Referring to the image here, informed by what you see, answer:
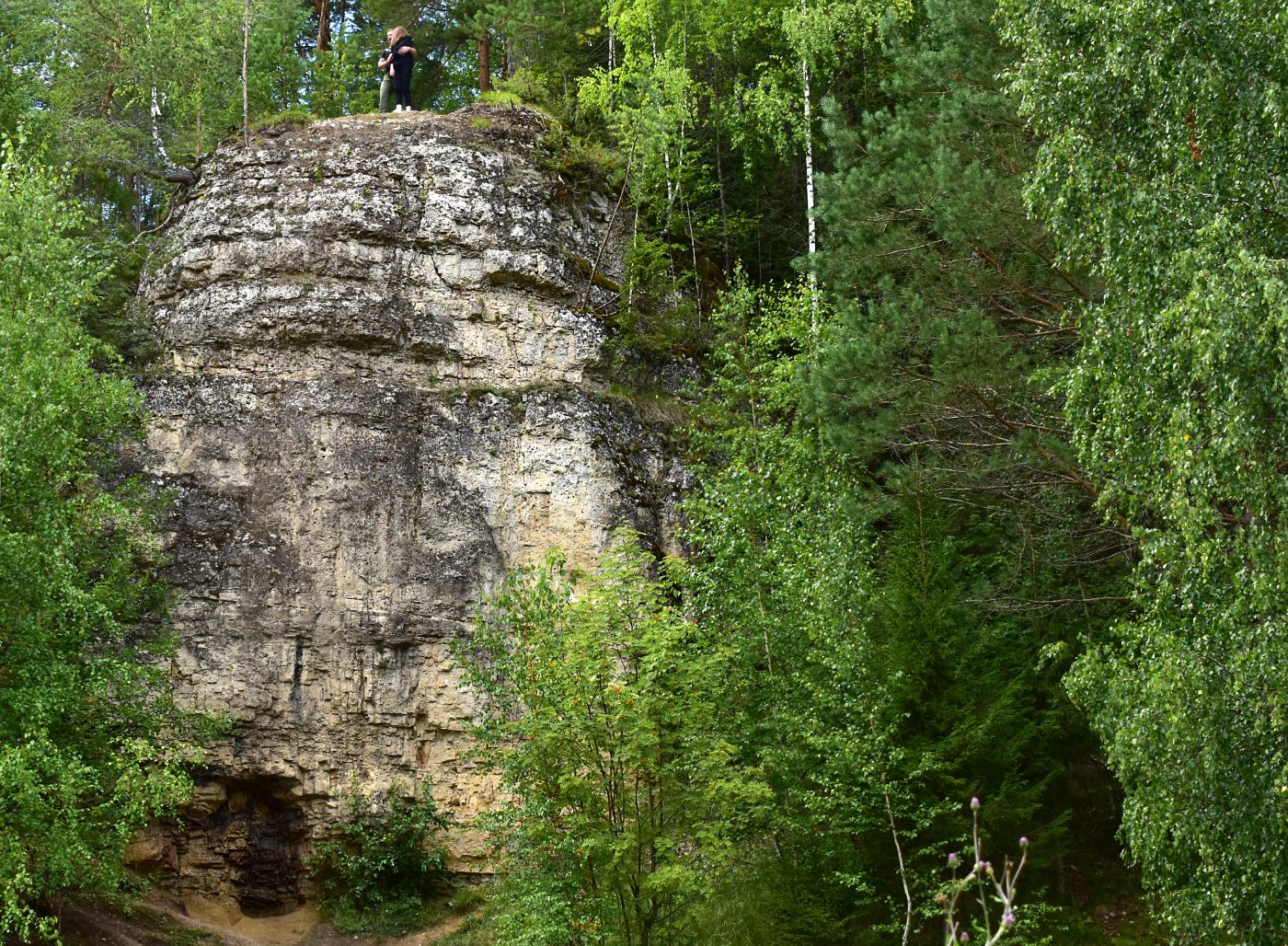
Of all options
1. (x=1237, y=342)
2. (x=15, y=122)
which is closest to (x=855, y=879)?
(x=1237, y=342)

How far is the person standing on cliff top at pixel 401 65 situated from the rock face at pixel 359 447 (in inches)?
59.6

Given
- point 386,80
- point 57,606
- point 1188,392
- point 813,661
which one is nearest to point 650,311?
point 386,80

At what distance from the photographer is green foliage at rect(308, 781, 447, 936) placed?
59.6 ft

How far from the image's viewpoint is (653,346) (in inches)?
865

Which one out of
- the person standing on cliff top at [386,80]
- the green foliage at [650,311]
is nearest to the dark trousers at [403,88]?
the person standing on cliff top at [386,80]

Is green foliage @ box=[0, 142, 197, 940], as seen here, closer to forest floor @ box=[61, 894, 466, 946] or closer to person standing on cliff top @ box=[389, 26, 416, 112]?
forest floor @ box=[61, 894, 466, 946]

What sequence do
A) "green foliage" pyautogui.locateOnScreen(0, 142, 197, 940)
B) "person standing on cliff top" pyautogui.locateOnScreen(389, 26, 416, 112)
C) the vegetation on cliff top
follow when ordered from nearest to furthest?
the vegetation on cliff top, "green foliage" pyautogui.locateOnScreen(0, 142, 197, 940), "person standing on cliff top" pyautogui.locateOnScreen(389, 26, 416, 112)

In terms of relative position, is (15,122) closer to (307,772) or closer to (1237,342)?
(307,772)

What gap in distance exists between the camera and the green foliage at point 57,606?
1210 cm

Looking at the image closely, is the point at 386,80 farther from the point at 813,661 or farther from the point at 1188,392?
the point at 1188,392

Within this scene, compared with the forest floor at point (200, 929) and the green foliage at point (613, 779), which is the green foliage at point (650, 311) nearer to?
the green foliage at point (613, 779)

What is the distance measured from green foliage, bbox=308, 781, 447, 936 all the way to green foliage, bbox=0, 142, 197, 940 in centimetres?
334

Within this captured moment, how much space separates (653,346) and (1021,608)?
877 centimetres

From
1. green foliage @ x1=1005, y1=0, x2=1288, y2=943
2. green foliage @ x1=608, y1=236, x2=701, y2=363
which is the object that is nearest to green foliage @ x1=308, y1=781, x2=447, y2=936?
green foliage @ x1=608, y1=236, x2=701, y2=363
